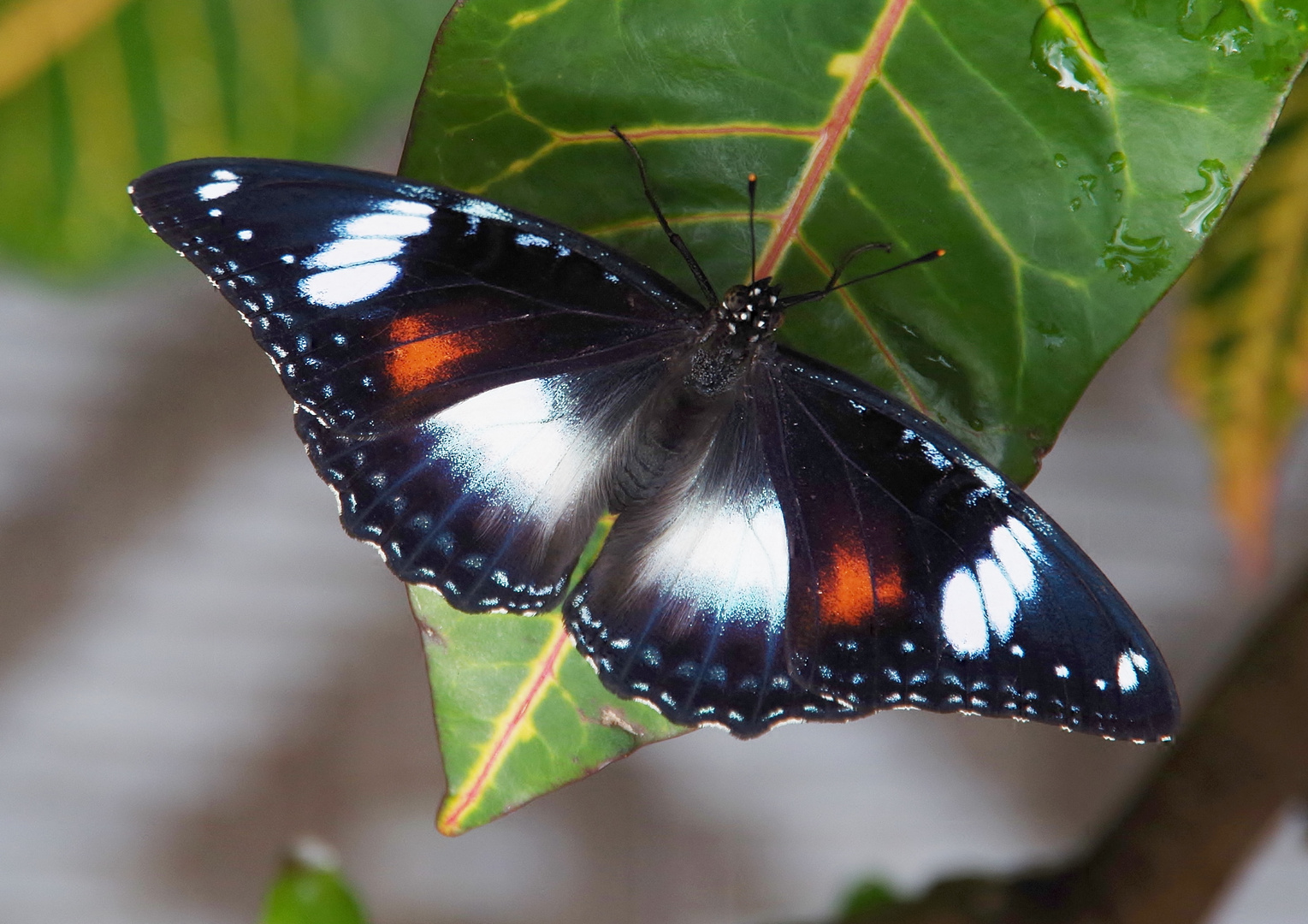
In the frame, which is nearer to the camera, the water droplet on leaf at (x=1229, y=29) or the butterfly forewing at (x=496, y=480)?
the water droplet on leaf at (x=1229, y=29)

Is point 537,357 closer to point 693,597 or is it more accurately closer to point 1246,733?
Answer: point 693,597

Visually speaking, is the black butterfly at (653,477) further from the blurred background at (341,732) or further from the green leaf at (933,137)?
the blurred background at (341,732)

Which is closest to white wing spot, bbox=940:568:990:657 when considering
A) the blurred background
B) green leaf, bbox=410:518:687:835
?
green leaf, bbox=410:518:687:835

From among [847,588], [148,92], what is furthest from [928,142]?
[148,92]

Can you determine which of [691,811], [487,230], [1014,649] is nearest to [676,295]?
[487,230]

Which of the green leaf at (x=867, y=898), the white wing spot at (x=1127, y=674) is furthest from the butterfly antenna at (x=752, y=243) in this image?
the green leaf at (x=867, y=898)

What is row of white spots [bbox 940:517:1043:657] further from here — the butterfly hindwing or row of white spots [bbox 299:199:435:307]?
row of white spots [bbox 299:199:435:307]

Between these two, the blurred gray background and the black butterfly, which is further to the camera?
the blurred gray background
